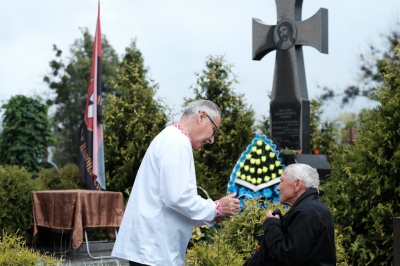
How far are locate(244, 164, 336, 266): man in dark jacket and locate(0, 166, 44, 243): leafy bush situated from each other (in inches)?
310

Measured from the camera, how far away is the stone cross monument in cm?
1386

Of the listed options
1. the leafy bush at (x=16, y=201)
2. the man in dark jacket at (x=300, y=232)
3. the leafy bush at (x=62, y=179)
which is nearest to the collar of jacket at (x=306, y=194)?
the man in dark jacket at (x=300, y=232)

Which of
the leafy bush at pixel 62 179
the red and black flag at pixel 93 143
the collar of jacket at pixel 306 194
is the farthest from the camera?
the leafy bush at pixel 62 179

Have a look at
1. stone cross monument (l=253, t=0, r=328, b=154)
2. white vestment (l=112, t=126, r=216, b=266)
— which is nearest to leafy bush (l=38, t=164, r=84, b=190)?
stone cross monument (l=253, t=0, r=328, b=154)

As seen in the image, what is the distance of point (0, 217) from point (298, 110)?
5.56 metres

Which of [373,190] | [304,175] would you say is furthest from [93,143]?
[304,175]

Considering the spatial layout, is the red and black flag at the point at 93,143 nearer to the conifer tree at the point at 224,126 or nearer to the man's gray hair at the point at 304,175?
the conifer tree at the point at 224,126

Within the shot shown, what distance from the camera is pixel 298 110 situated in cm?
1398

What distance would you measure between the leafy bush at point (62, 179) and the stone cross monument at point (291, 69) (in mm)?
3783

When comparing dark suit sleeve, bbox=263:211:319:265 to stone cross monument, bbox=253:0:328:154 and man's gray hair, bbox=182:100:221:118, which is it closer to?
man's gray hair, bbox=182:100:221:118

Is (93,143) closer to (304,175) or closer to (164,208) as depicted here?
(304,175)

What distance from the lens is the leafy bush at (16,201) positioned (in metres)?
12.0

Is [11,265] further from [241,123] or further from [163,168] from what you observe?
[241,123]

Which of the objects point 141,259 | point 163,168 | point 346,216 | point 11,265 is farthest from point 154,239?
point 346,216
